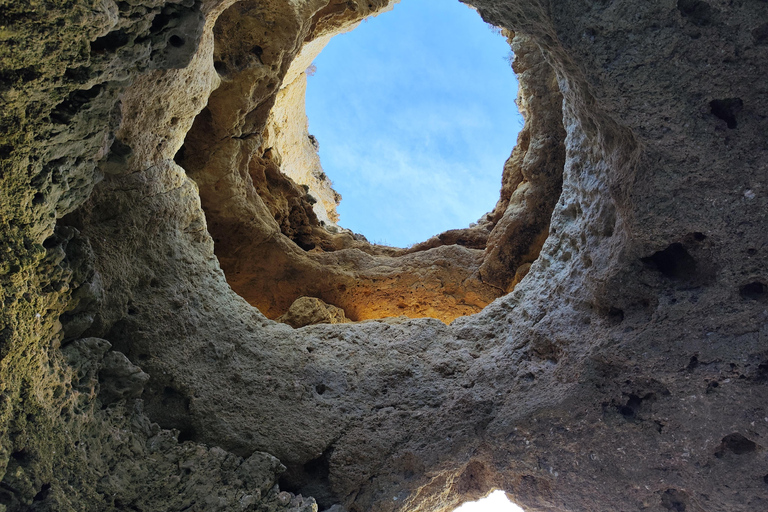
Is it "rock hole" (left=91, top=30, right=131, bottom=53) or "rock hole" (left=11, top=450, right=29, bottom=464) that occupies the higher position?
"rock hole" (left=91, top=30, right=131, bottom=53)

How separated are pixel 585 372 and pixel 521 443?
2.90 feet

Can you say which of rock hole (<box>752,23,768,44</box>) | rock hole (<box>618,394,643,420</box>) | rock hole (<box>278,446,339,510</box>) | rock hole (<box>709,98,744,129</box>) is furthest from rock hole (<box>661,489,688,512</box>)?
rock hole (<box>752,23,768,44</box>)

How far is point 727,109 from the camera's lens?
3.83 metres

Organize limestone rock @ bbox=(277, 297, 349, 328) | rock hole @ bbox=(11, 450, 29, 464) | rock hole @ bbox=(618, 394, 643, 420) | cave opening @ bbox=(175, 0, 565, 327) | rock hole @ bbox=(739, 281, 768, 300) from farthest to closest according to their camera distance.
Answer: limestone rock @ bbox=(277, 297, 349, 328), cave opening @ bbox=(175, 0, 565, 327), rock hole @ bbox=(618, 394, 643, 420), rock hole @ bbox=(739, 281, 768, 300), rock hole @ bbox=(11, 450, 29, 464)

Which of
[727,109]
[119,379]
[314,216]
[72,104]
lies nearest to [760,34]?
[727,109]

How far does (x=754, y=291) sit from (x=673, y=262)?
0.62 m

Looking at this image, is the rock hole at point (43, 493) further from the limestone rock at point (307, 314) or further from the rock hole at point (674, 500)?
the rock hole at point (674, 500)

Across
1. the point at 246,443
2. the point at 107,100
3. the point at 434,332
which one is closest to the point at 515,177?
the point at 434,332

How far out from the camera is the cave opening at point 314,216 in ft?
22.7

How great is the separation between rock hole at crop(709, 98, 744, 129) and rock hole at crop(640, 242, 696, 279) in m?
1.06

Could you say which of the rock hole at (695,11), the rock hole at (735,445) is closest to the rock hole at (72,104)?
the rock hole at (695,11)

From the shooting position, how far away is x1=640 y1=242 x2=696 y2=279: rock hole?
4.43 m

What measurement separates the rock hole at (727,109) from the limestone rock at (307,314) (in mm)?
5381

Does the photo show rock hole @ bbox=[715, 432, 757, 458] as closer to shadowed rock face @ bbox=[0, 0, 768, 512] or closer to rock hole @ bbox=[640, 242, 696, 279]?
shadowed rock face @ bbox=[0, 0, 768, 512]
